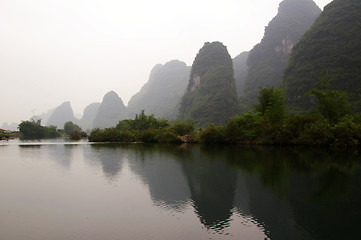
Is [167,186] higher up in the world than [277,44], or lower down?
lower down

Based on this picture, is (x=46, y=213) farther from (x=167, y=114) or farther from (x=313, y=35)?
(x=167, y=114)

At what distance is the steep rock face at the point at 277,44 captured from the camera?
470 ft

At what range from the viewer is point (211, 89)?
13325cm

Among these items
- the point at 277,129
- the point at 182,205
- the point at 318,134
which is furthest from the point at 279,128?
the point at 182,205

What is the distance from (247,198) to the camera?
855 cm

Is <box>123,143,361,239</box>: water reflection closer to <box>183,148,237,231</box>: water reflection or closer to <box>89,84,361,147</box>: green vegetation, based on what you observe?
<box>183,148,237,231</box>: water reflection

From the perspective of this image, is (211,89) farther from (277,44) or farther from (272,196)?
(272,196)

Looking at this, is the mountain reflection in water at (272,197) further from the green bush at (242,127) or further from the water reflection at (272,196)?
the green bush at (242,127)

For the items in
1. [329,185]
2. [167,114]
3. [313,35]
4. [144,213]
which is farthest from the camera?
[167,114]

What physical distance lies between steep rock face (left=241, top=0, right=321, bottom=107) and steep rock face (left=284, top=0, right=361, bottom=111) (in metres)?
38.7

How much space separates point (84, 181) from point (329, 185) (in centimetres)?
1082

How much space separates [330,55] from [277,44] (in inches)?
2949

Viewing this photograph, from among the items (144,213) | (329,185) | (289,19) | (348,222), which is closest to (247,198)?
(348,222)

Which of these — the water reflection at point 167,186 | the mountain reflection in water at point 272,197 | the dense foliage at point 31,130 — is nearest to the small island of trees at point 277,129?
the mountain reflection in water at point 272,197
